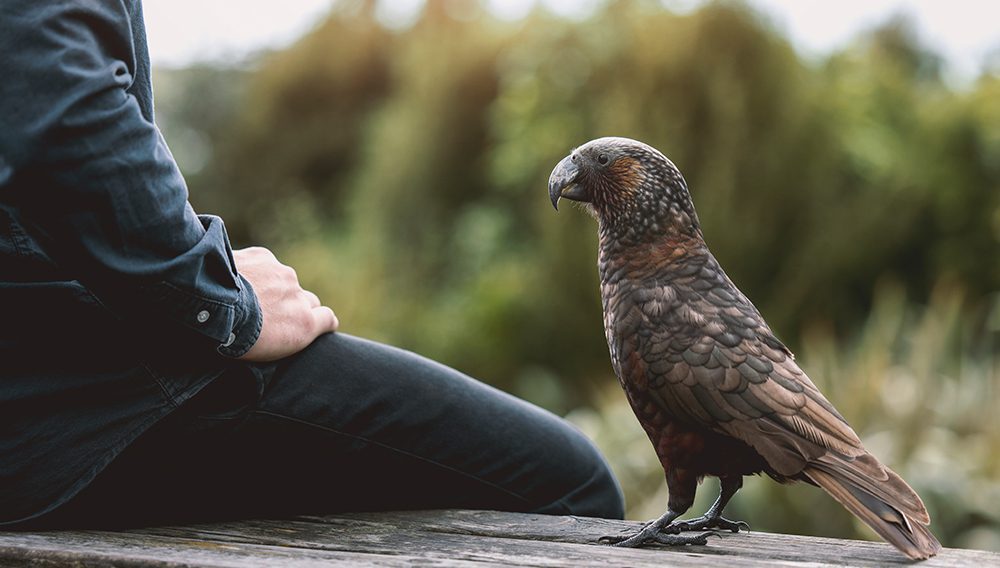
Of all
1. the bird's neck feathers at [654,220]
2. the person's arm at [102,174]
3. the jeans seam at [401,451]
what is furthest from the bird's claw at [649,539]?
the person's arm at [102,174]

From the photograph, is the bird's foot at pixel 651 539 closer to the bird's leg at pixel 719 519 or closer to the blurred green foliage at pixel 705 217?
the bird's leg at pixel 719 519

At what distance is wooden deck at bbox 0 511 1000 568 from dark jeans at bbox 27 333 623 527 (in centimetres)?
5

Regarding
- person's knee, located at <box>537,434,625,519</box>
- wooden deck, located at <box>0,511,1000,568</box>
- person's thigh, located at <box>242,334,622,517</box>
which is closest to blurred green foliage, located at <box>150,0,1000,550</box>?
person's knee, located at <box>537,434,625,519</box>

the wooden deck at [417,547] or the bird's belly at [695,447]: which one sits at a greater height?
the bird's belly at [695,447]

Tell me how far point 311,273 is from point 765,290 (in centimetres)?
349

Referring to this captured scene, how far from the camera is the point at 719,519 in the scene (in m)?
1.94

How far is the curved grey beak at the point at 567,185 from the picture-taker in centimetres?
196

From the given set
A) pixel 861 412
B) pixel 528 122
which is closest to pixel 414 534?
pixel 861 412

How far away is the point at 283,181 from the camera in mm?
13703

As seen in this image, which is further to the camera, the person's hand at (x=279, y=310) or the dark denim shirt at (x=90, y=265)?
the person's hand at (x=279, y=310)

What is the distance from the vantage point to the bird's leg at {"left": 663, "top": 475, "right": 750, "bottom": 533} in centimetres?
189

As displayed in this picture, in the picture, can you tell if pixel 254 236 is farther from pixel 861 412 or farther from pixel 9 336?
pixel 9 336

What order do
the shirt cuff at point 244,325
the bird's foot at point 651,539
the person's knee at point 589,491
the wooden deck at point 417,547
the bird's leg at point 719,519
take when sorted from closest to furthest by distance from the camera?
the wooden deck at point 417,547 < the shirt cuff at point 244,325 < the bird's foot at point 651,539 < the bird's leg at point 719,519 < the person's knee at point 589,491

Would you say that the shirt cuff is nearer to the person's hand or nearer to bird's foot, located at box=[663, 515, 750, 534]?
the person's hand
